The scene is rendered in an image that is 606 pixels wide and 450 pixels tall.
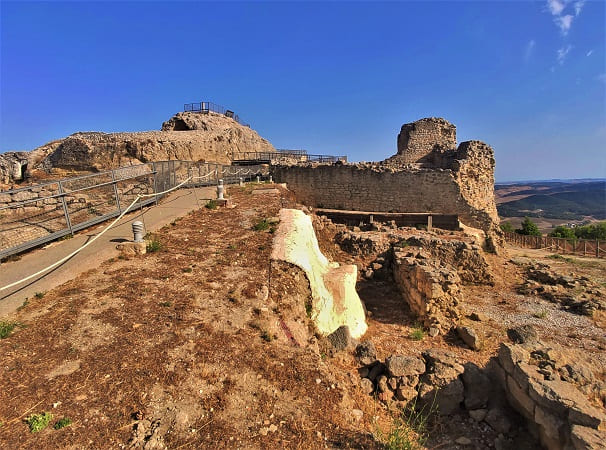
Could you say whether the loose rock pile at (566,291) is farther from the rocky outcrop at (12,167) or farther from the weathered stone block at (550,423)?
the rocky outcrop at (12,167)

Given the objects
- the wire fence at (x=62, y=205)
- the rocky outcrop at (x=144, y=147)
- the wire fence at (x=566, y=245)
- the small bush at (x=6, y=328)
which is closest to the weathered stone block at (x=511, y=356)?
the small bush at (x=6, y=328)

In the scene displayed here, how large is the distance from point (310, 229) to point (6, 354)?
22.6ft

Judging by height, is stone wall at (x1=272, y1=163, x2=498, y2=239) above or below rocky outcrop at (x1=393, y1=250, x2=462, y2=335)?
above

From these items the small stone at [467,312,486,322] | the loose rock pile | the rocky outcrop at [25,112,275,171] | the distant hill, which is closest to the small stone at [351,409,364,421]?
the small stone at [467,312,486,322]

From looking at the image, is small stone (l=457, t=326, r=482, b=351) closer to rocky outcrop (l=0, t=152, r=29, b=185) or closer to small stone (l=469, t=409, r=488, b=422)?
small stone (l=469, t=409, r=488, b=422)

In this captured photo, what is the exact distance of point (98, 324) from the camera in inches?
181

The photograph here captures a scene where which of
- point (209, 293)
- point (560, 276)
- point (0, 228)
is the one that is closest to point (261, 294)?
point (209, 293)

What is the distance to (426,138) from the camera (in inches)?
914

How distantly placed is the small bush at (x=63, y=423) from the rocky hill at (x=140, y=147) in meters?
22.1

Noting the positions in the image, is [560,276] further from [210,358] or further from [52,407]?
[52,407]

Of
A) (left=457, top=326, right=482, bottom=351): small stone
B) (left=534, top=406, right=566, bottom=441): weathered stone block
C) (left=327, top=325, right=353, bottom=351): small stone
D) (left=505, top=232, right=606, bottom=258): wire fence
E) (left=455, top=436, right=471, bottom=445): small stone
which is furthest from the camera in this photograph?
(left=505, top=232, right=606, bottom=258): wire fence

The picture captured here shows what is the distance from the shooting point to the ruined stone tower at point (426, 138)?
22922mm

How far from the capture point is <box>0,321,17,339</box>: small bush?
425cm

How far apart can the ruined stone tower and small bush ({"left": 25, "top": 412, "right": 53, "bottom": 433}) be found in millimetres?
23279
